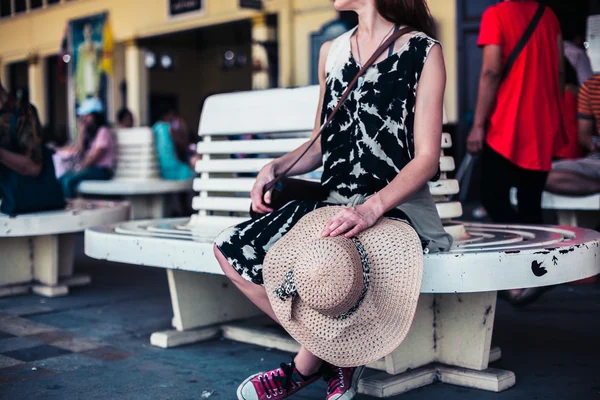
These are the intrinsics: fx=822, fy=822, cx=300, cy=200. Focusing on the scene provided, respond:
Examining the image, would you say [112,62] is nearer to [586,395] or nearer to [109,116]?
[109,116]

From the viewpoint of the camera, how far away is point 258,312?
3.83 metres

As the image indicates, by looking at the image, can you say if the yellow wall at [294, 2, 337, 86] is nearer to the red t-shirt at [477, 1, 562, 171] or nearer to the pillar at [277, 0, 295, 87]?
the pillar at [277, 0, 295, 87]

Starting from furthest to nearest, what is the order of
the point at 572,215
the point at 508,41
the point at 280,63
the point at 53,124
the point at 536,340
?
the point at 53,124
the point at 280,63
the point at 572,215
the point at 508,41
the point at 536,340

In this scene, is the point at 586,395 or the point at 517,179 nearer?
the point at 586,395

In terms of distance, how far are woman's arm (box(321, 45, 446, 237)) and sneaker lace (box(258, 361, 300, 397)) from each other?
0.54m

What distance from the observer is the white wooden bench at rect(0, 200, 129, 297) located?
446cm

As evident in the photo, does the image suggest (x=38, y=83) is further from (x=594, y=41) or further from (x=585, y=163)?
(x=585, y=163)

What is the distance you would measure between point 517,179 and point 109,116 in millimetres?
15408

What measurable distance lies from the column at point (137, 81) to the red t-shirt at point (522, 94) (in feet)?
47.4

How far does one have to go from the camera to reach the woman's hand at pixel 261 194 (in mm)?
2635

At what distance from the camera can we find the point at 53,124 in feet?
72.8

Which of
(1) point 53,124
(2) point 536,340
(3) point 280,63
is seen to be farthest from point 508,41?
(1) point 53,124

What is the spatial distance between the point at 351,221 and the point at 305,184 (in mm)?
493

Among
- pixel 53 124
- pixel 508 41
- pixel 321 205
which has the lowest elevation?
pixel 53 124
